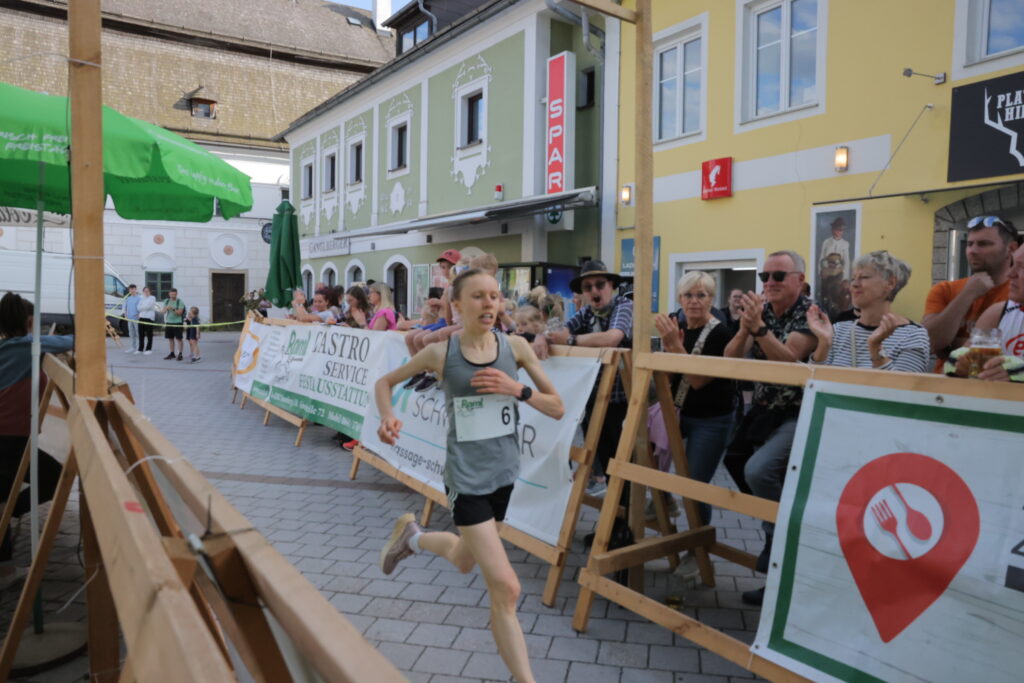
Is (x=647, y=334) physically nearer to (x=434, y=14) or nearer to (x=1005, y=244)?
(x=1005, y=244)

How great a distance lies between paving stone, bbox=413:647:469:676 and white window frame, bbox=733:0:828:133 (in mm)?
8568

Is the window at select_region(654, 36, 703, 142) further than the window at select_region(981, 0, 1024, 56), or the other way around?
the window at select_region(654, 36, 703, 142)

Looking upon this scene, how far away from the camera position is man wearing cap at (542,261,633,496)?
4.53 metres

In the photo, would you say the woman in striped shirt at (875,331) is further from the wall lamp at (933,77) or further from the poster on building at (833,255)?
the wall lamp at (933,77)

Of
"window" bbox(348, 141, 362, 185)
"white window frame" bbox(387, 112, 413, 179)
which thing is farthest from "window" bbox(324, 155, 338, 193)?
"white window frame" bbox(387, 112, 413, 179)

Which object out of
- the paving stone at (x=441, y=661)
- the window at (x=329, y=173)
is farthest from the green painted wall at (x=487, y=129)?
the paving stone at (x=441, y=661)

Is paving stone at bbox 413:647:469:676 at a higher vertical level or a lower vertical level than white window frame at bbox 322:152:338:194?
lower

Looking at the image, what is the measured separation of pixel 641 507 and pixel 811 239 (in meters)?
6.71

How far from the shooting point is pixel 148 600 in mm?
1046

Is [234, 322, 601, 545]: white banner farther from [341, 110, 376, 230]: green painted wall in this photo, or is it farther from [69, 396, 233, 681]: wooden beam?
[341, 110, 376, 230]: green painted wall

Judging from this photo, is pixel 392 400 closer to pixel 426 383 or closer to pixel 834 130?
pixel 426 383

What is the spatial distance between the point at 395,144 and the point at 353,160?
307cm

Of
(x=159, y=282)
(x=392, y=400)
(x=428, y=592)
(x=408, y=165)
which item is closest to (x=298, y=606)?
(x=428, y=592)

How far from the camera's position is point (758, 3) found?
32.7 feet
